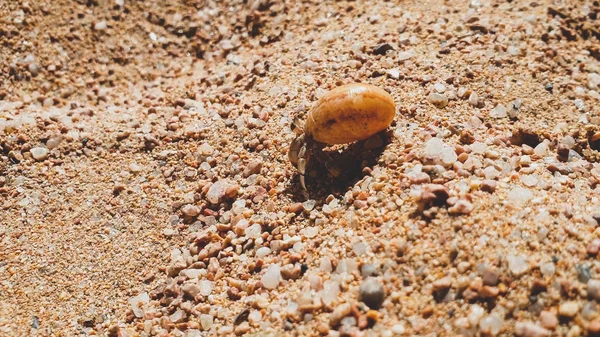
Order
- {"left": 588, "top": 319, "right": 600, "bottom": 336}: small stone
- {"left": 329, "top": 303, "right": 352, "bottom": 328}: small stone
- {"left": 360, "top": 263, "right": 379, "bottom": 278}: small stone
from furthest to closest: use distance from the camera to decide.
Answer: {"left": 360, "top": 263, "right": 379, "bottom": 278}: small stone
{"left": 329, "top": 303, "right": 352, "bottom": 328}: small stone
{"left": 588, "top": 319, "right": 600, "bottom": 336}: small stone

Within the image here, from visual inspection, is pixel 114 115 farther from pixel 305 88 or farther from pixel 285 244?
pixel 285 244

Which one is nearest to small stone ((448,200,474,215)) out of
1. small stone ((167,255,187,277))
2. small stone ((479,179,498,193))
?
small stone ((479,179,498,193))

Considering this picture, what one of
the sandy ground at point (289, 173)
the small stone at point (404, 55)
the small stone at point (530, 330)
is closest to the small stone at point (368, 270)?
the sandy ground at point (289, 173)

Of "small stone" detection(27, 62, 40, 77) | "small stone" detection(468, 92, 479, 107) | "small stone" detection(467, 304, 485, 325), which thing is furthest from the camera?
"small stone" detection(27, 62, 40, 77)

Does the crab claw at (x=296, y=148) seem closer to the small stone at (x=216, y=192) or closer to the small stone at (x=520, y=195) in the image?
the small stone at (x=216, y=192)

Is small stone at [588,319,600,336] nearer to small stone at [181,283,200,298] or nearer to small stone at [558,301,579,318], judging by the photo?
small stone at [558,301,579,318]

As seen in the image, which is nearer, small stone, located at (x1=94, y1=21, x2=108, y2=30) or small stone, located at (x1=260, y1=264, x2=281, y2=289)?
small stone, located at (x1=260, y1=264, x2=281, y2=289)

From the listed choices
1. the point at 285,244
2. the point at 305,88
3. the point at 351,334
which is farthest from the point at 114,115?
the point at 351,334
